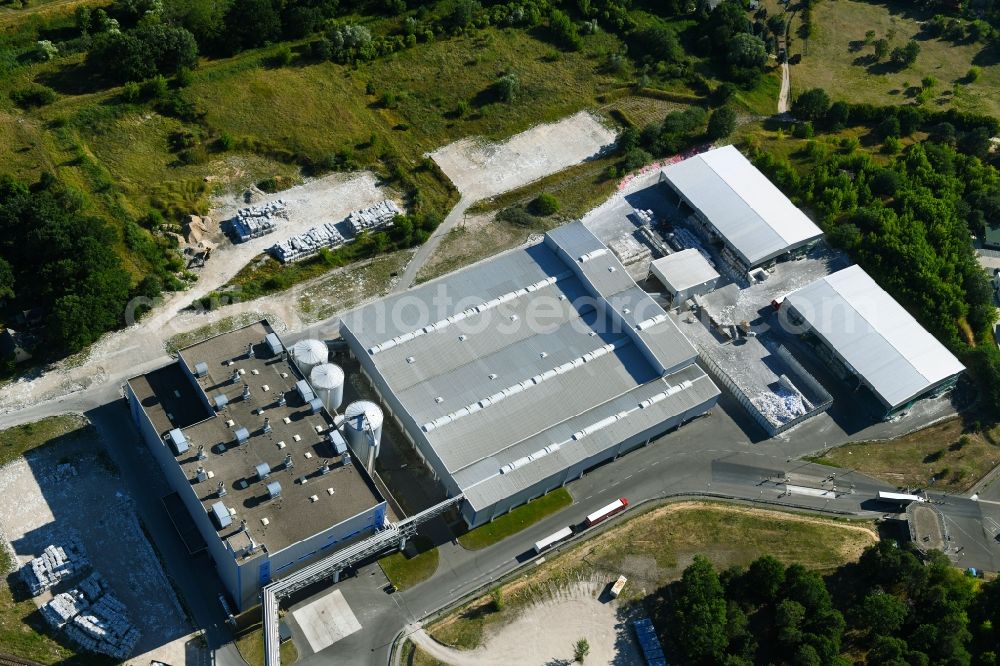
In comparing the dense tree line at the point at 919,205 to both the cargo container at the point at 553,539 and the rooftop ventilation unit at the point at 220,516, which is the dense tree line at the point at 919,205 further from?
the rooftop ventilation unit at the point at 220,516

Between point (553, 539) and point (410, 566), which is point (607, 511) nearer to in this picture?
point (553, 539)

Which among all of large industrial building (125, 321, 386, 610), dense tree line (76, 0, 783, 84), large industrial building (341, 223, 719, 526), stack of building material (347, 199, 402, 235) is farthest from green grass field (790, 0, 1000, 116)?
large industrial building (125, 321, 386, 610)

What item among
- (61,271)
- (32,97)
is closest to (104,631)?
(61,271)

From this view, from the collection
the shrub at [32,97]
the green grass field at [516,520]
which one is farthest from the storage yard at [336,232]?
the green grass field at [516,520]

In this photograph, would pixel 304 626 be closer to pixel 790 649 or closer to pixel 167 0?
pixel 790 649

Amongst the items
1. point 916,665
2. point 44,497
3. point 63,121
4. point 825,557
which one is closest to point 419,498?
point 44,497

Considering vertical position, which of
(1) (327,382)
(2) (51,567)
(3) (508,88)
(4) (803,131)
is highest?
(3) (508,88)

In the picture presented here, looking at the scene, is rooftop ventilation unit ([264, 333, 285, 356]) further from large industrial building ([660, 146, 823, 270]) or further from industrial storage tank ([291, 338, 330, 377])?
large industrial building ([660, 146, 823, 270])
